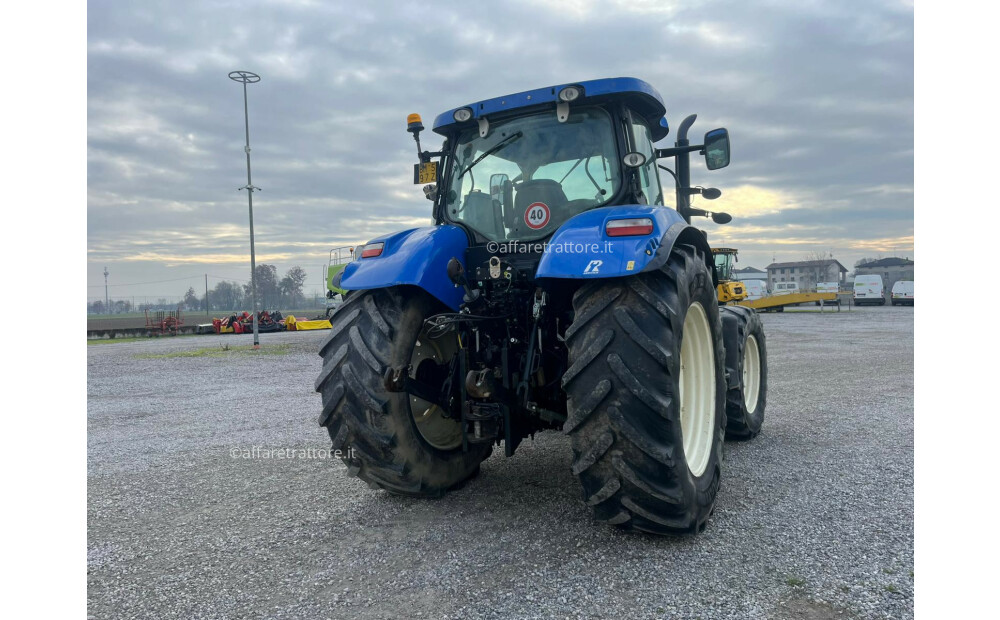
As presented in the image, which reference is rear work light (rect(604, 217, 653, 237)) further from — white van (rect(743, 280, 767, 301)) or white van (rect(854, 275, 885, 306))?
white van (rect(854, 275, 885, 306))

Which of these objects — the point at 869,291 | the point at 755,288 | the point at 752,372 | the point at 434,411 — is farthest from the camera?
the point at 869,291

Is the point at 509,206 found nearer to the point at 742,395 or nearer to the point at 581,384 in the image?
the point at 581,384

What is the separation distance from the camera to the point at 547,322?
358cm

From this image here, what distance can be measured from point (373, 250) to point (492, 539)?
187 centimetres

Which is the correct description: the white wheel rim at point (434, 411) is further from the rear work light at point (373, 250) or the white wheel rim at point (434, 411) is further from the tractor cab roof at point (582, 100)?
the tractor cab roof at point (582, 100)

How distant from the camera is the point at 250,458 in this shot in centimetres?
506

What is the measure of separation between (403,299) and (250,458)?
99.1 inches

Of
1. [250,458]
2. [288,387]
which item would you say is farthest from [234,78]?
[250,458]

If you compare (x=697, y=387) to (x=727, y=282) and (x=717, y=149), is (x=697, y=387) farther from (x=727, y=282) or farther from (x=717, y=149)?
(x=727, y=282)

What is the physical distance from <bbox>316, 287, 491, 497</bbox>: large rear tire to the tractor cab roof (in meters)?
1.32

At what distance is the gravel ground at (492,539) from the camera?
98.3 inches

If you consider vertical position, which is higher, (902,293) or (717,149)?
(717,149)

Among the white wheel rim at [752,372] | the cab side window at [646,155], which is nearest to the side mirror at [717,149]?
the cab side window at [646,155]

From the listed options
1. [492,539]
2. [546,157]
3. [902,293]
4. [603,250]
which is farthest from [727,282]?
[492,539]
